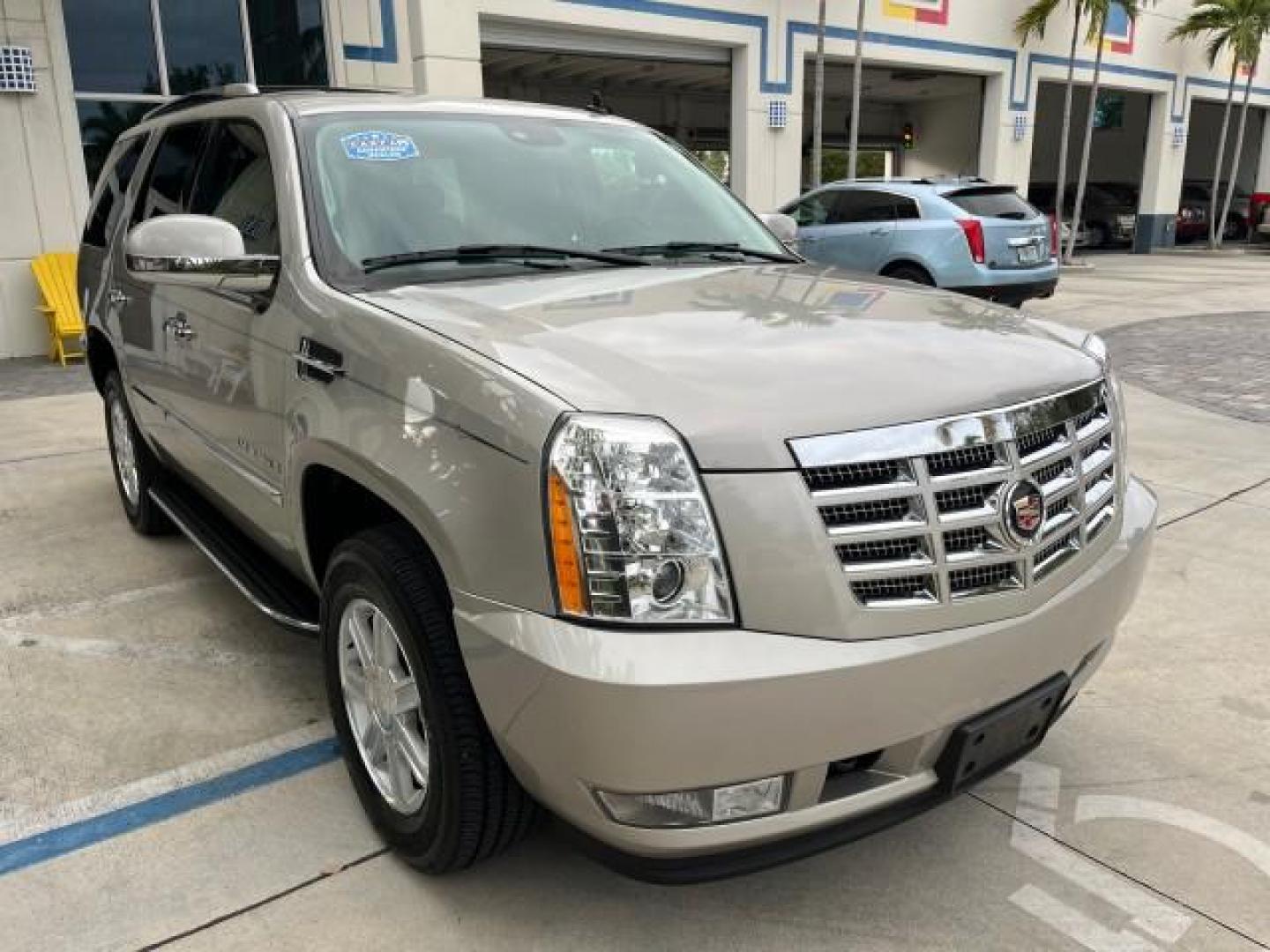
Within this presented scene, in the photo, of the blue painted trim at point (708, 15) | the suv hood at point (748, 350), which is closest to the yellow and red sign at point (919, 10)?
the blue painted trim at point (708, 15)

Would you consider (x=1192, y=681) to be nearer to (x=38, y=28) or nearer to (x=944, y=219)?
(x=944, y=219)

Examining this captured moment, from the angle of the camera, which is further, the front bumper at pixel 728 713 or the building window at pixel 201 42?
the building window at pixel 201 42

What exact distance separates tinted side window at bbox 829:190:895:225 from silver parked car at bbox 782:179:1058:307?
11 millimetres

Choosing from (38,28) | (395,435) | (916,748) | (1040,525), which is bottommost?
(916,748)

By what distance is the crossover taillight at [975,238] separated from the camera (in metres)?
11.2

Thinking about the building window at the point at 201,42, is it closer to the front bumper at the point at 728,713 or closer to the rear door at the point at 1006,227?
the rear door at the point at 1006,227

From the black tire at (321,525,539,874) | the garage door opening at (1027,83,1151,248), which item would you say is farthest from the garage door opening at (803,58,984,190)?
the black tire at (321,525,539,874)

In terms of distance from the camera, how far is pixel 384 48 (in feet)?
41.9

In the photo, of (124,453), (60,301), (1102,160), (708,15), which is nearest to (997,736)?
(124,453)

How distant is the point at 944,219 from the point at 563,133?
8747 millimetres

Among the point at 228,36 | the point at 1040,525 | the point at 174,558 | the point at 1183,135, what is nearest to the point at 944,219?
the point at 228,36

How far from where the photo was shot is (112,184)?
491cm

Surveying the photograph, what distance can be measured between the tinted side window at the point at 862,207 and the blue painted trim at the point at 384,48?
5.77 metres

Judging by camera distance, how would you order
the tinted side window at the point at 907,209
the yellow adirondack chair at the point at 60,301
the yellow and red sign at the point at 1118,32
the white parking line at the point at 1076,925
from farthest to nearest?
the yellow and red sign at the point at 1118,32 → the tinted side window at the point at 907,209 → the yellow adirondack chair at the point at 60,301 → the white parking line at the point at 1076,925
